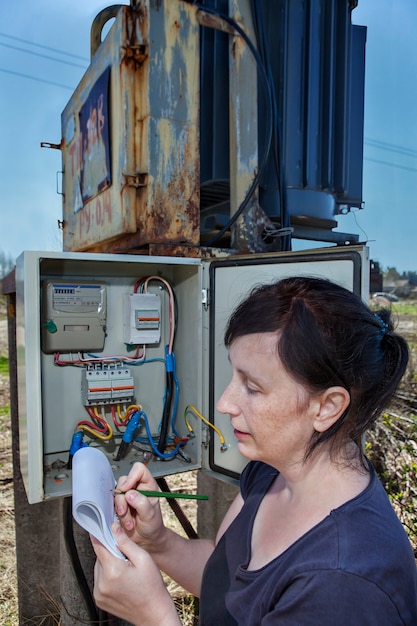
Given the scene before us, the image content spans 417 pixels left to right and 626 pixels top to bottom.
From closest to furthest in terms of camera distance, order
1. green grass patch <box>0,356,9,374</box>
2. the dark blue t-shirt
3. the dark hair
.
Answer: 1. the dark blue t-shirt
2. the dark hair
3. green grass patch <box>0,356,9,374</box>

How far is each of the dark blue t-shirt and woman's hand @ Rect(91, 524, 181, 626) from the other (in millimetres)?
126

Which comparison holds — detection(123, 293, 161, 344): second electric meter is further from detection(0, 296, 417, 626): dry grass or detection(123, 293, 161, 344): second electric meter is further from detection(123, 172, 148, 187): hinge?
detection(0, 296, 417, 626): dry grass

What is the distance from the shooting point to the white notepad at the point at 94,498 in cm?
91

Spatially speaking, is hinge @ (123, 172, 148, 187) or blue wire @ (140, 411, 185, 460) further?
blue wire @ (140, 411, 185, 460)

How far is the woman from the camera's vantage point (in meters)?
0.74

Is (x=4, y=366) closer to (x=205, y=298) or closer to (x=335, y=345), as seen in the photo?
(x=205, y=298)

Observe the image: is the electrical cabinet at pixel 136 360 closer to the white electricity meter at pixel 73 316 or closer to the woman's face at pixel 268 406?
the white electricity meter at pixel 73 316

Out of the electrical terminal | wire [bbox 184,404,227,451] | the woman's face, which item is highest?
the woman's face

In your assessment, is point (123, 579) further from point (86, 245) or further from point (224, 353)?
point (86, 245)

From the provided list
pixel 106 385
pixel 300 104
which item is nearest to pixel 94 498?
pixel 106 385

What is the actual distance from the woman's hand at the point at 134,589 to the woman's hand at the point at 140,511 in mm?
163

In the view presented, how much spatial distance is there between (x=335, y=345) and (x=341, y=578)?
0.36 m

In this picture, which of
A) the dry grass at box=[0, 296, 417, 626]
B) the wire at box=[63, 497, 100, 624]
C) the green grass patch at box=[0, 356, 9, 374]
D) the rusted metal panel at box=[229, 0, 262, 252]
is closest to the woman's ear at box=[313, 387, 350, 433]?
the rusted metal panel at box=[229, 0, 262, 252]

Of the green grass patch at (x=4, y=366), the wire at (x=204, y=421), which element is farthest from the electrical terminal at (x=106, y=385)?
the green grass patch at (x=4, y=366)
